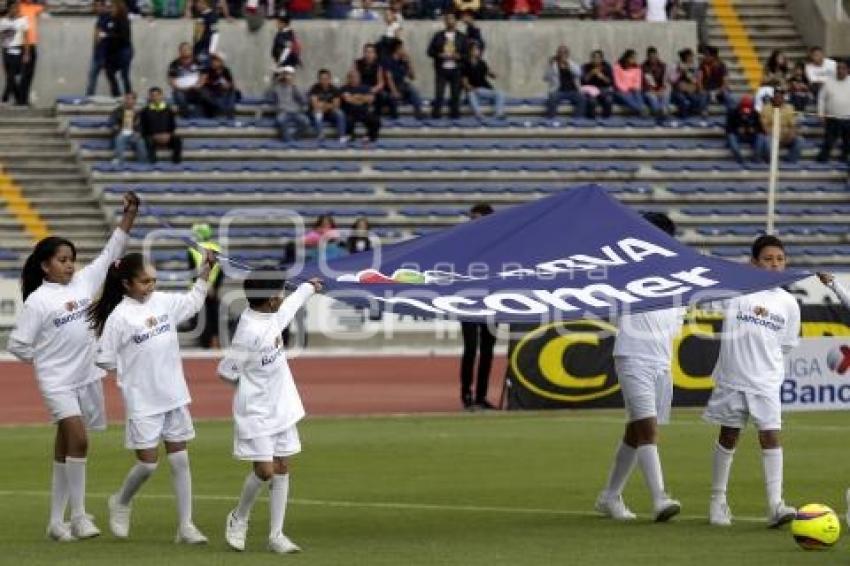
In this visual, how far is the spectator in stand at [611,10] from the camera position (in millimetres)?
41469

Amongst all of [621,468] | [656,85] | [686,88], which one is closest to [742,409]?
[621,468]

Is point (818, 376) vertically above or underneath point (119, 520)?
underneath

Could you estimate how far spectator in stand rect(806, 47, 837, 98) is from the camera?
1556 inches

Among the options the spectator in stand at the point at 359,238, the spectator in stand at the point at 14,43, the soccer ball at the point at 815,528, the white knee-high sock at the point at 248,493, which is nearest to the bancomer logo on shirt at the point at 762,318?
A: the soccer ball at the point at 815,528

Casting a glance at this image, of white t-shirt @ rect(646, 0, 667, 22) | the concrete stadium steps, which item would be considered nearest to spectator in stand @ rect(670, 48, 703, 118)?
white t-shirt @ rect(646, 0, 667, 22)

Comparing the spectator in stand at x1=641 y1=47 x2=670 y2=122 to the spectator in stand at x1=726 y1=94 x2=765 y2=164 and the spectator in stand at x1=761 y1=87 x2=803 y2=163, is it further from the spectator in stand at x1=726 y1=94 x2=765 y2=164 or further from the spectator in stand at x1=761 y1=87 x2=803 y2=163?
the spectator in stand at x1=761 y1=87 x2=803 y2=163

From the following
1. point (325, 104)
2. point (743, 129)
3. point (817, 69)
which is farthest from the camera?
point (817, 69)

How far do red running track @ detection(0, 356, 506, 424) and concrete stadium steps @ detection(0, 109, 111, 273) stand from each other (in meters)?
4.69

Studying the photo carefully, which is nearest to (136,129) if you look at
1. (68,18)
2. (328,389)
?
(68,18)

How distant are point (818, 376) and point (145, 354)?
11.9 m

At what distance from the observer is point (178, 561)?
43.5 feet

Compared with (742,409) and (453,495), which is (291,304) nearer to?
(742,409)

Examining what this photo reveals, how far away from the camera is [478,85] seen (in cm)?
3931

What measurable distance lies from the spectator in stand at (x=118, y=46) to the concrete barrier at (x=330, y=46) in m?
0.90
